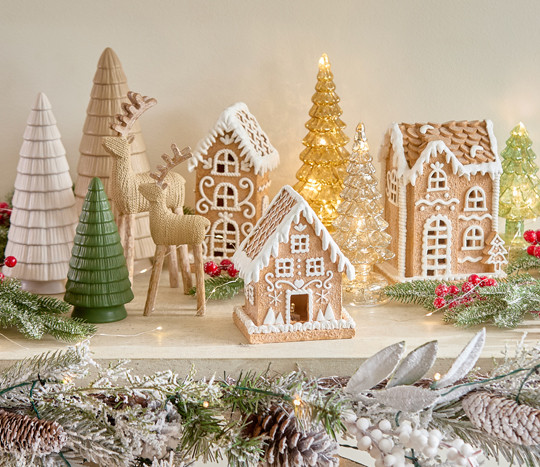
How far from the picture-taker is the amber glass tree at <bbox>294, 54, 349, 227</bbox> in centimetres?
173

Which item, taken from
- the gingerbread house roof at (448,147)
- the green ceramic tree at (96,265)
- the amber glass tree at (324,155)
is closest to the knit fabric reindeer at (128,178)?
the green ceramic tree at (96,265)

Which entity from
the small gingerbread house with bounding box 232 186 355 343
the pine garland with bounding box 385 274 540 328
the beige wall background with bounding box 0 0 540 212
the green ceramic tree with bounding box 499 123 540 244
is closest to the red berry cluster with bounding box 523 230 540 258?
the green ceramic tree with bounding box 499 123 540 244

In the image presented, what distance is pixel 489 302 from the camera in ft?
4.74

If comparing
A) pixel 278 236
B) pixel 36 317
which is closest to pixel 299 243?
pixel 278 236

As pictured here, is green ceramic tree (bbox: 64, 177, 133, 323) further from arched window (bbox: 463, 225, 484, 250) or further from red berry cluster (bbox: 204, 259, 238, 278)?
arched window (bbox: 463, 225, 484, 250)

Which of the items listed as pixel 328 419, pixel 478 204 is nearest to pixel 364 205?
pixel 478 204

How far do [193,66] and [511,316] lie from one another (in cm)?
89

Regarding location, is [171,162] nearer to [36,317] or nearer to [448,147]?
[36,317]

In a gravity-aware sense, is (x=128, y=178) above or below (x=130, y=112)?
below

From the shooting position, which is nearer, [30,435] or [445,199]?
[30,435]

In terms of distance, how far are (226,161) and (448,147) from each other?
1.40ft

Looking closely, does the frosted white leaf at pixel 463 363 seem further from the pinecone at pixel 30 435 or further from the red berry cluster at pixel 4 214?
the red berry cluster at pixel 4 214

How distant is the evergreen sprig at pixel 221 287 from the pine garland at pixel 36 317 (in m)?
0.25

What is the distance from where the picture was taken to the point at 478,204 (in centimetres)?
162
